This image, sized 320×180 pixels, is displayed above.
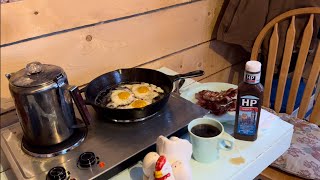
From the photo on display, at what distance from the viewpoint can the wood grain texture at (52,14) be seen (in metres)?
0.90

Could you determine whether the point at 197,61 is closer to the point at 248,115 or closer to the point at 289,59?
the point at 289,59

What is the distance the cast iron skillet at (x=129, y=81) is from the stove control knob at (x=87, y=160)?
0.14 m

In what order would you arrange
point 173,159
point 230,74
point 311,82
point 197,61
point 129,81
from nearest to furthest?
point 173,159
point 129,81
point 311,82
point 197,61
point 230,74

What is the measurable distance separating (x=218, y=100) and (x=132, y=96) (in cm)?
28

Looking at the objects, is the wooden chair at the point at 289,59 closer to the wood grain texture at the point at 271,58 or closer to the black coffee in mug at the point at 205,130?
the wood grain texture at the point at 271,58

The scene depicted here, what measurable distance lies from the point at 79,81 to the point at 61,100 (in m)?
0.35

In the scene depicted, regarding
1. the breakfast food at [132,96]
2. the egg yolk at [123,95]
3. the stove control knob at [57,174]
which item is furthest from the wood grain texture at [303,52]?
the stove control knob at [57,174]

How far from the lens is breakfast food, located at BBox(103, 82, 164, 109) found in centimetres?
95

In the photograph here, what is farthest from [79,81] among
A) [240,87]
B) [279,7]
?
[279,7]

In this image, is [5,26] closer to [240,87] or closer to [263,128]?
[240,87]

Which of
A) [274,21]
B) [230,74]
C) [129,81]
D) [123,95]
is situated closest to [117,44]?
[129,81]

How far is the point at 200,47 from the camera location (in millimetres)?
1524

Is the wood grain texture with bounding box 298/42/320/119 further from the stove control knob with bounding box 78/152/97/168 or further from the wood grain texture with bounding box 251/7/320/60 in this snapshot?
the stove control knob with bounding box 78/152/97/168

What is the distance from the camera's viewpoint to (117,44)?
119 cm
